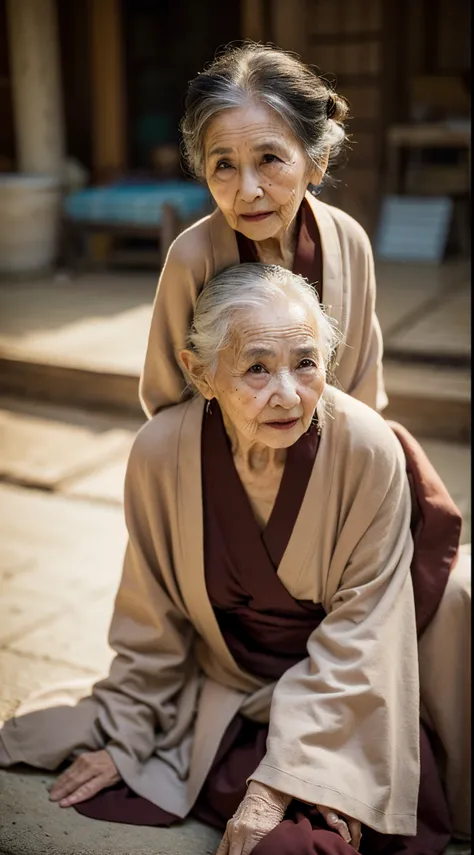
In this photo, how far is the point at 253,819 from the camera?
187 centimetres

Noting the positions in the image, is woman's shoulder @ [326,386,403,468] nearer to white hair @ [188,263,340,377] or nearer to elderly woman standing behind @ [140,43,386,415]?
white hair @ [188,263,340,377]

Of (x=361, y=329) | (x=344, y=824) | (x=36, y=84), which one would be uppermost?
(x=36, y=84)

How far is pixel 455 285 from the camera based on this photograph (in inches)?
263

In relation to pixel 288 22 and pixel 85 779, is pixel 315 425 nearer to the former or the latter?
pixel 85 779

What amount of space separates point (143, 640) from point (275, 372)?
74 cm

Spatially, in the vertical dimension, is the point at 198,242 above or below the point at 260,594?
above

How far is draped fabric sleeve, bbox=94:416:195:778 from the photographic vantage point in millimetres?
2195

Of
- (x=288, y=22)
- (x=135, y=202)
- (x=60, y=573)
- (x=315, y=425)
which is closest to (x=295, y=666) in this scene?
(x=315, y=425)

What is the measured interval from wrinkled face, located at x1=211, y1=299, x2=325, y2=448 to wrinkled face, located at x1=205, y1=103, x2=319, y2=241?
0.22 meters

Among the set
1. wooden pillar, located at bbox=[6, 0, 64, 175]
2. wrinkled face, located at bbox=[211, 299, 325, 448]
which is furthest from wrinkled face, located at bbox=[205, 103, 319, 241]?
wooden pillar, located at bbox=[6, 0, 64, 175]

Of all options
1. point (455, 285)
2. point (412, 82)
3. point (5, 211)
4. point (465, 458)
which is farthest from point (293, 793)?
point (412, 82)

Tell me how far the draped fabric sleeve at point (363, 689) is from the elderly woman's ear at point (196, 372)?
0.38 meters

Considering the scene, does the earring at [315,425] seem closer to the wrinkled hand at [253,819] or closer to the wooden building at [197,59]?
the wrinkled hand at [253,819]

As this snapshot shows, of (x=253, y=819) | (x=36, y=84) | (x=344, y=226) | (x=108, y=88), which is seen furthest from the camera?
(x=108, y=88)
